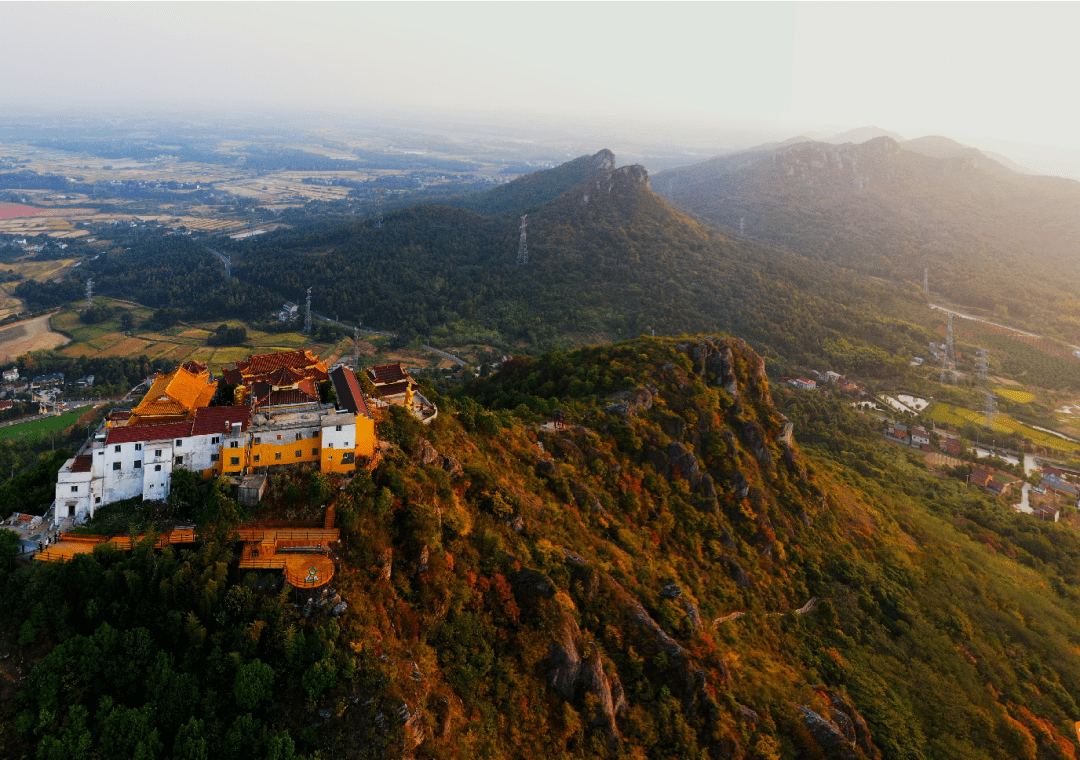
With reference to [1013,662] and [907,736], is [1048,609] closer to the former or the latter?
[1013,662]

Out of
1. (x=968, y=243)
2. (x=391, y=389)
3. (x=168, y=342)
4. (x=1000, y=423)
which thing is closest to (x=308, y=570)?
(x=391, y=389)

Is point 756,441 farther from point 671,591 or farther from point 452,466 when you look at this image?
point 452,466

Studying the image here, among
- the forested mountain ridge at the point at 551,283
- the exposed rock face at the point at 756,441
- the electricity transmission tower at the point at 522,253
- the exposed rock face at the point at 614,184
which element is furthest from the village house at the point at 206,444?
the exposed rock face at the point at 614,184

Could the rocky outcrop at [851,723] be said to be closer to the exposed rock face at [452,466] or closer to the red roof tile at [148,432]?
the exposed rock face at [452,466]

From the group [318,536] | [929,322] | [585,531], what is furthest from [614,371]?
[929,322]

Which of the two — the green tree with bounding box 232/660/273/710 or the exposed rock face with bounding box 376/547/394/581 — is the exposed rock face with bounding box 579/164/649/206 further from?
the green tree with bounding box 232/660/273/710
